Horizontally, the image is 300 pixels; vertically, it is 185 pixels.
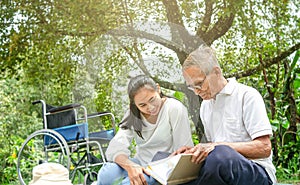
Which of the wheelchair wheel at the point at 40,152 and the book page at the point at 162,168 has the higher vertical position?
the book page at the point at 162,168

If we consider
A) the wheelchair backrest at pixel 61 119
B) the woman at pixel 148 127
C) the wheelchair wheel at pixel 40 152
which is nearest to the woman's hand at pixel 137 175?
the woman at pixel 148 127

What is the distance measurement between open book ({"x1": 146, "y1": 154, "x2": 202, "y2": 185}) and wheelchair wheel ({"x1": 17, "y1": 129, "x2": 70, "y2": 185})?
5.53 feet

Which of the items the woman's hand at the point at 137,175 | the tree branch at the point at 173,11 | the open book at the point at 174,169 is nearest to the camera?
the open book at the point at 174,169

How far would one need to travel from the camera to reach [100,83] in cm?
135

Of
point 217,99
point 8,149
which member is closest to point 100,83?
point 217,99

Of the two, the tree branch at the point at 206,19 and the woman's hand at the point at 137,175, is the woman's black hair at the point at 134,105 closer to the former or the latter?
the woman's hand at the point at 137,175

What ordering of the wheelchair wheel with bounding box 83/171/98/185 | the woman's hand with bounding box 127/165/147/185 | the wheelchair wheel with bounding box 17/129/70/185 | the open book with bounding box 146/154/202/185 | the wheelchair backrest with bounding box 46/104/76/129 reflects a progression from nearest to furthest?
the open book with bounding box 146/154/202/185 < the woman's hand with bounding box 127/165/147/185 < the wheelchair wheel with bounding box 83/171/98/185 < the wheelchair wheel with bounding box 17/129/70/185 < the wheelchair backrest with bounding box 46/104/76/129

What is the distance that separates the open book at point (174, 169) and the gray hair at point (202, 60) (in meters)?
0.20

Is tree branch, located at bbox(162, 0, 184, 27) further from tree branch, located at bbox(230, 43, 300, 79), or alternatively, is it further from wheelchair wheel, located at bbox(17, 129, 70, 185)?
wheelchair wheel, located at bbox(17, 129, 70, 185)

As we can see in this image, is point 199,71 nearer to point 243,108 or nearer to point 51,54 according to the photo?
point 243,108

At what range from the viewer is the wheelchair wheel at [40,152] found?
2959 millimetres

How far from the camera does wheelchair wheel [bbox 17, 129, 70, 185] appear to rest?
2.96 meters

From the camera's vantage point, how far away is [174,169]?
1.18m

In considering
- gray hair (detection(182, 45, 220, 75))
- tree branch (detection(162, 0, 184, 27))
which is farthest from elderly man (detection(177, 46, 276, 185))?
tree branch (detection(162, 0, 184, 27))
